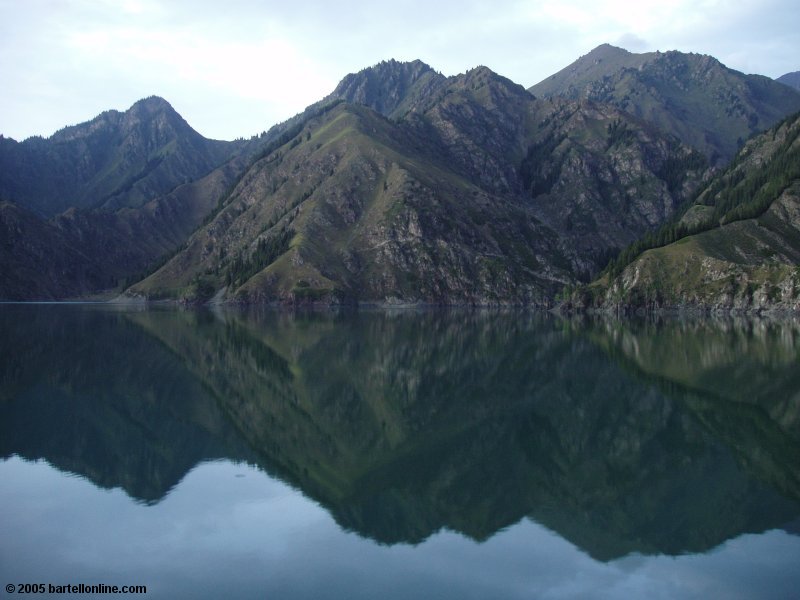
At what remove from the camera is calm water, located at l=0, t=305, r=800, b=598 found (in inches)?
982

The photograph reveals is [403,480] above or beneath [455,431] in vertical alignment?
beneath

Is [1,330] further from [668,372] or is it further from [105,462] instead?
[668,372]

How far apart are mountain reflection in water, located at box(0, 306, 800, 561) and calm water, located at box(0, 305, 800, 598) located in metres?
0.23

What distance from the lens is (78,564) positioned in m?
25.3

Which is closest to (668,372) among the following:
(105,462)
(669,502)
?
(669,502)

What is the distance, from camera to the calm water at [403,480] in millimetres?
24938

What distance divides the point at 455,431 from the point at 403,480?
12.4 m

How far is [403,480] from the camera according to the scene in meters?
36.3
